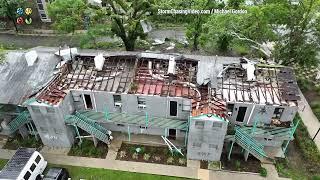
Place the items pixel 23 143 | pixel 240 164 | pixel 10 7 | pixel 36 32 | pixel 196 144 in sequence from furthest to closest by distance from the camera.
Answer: pixel 36 32 → pixel 10 7 → pixel 23 143 → pixel 240 164 → pixel 196 144

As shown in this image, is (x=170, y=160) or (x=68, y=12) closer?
(x=170, y=160)

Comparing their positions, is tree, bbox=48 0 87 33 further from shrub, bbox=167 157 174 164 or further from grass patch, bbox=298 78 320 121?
grass patch, bbox=298 78 320 121

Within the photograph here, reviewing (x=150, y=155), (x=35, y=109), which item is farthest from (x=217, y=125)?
(x=35, y=109)

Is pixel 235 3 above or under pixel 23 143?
above

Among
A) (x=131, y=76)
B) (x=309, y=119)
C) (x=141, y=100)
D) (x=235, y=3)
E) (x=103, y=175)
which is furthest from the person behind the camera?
(x=235, y=3)

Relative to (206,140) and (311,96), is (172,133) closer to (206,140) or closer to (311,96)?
(206,140)

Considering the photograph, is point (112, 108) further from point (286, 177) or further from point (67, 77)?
point (286, 177)

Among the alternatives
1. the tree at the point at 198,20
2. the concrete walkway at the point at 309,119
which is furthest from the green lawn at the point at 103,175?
the tree at the point at 198,20
